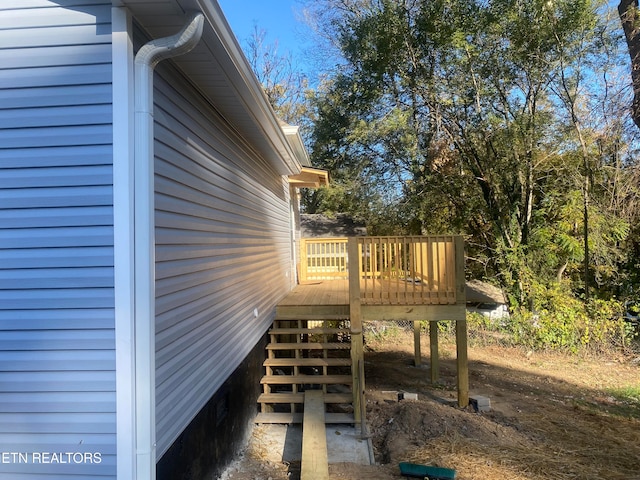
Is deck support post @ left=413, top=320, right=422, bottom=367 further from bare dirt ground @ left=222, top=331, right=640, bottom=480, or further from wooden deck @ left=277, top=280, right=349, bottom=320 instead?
wooden deck @ left=277, top=280, right=349, bottom=320

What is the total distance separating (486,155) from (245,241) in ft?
30.2

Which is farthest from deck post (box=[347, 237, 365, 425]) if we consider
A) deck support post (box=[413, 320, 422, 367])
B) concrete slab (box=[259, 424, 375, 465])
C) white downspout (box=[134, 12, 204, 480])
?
white downspout (box=[134, 12, 204, 480])

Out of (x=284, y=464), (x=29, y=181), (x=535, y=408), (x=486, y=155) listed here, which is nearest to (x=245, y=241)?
(x=284, y=464)

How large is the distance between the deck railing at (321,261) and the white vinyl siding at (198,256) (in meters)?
4.96

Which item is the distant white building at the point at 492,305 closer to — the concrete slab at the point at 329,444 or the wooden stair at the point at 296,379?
the wooden stair at the point at 296,379

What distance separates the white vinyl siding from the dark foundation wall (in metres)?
0.12

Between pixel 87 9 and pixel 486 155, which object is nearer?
pixel 87 9

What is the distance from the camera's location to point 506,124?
10.9 meters

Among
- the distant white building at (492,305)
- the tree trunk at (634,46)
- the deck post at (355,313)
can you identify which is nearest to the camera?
the deck post at (355,313)

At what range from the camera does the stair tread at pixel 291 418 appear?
5164 millimetres

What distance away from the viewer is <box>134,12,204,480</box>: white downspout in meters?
1.99

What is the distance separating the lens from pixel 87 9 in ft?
6.79

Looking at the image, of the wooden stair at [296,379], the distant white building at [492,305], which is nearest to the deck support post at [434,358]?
the wooden stair at [296,379]

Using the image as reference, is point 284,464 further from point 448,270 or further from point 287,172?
point 287,172
